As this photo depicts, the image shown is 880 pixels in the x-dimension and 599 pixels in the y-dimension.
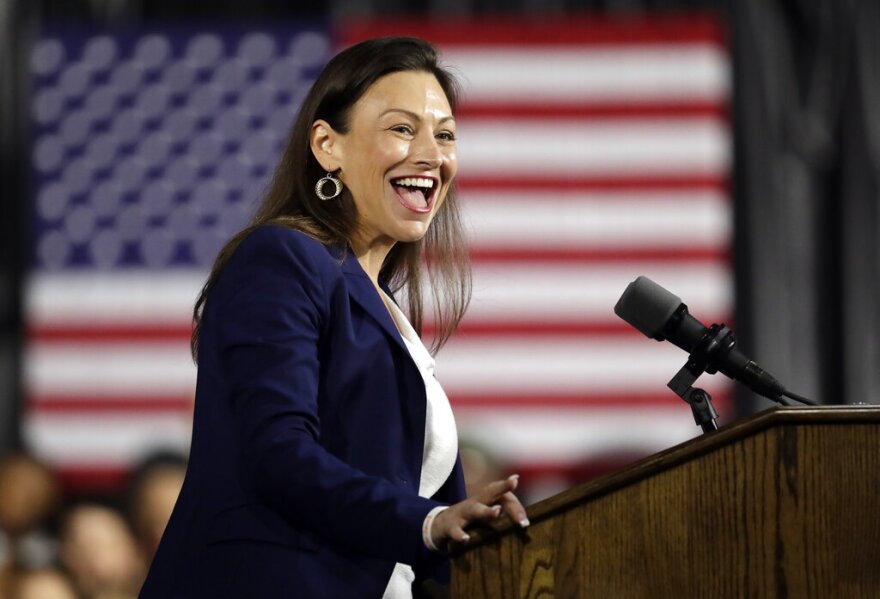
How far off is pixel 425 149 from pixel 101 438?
3489 millimetres

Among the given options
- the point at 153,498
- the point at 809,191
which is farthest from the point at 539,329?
the point at 153,498

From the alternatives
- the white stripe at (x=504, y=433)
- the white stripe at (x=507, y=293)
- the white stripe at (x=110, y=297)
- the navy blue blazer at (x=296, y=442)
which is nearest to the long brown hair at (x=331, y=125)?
the navy blue blazer at (x=296, y=442)

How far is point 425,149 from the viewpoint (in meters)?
1.66

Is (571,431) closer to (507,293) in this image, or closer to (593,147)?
(507,293)

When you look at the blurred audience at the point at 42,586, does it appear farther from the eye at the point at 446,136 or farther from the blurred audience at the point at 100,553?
the eye at the point at 446,136

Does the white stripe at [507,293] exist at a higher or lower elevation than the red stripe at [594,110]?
lower

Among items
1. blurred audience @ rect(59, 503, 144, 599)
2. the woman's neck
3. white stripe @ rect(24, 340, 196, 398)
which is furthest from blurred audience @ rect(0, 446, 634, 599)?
the woman's neck

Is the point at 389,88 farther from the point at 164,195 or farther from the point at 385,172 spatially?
the point at 164,195

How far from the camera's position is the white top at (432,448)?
4.94 feet

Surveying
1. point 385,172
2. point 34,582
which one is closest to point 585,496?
point 385,172

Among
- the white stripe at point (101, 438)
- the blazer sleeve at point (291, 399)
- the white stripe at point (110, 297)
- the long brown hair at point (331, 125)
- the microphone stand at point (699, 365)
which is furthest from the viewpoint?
Result: the white stripe at point (110, 297)

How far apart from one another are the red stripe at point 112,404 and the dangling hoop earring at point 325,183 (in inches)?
129

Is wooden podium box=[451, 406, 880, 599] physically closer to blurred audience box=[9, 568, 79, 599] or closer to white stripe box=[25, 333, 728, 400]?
white stripe box=[25, 333, 728, 400]

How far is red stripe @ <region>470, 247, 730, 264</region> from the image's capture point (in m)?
4.79
